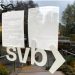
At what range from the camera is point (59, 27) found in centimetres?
758

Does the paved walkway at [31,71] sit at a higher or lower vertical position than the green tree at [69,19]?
lower

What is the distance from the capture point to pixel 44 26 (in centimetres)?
764

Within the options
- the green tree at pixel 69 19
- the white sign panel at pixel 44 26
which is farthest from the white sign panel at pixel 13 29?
the green tree at pixel 69 19

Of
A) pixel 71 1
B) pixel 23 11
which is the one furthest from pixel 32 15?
pixel 71 1

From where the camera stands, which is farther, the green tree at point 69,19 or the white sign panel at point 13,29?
the white sign panel at point 13,29

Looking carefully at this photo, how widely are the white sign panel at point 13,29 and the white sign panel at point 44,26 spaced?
0.17 meters

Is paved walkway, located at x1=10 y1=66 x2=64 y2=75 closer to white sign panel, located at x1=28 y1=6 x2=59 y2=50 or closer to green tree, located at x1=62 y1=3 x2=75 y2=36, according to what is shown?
white sign panel, located at x1=28 y1=6 x2=59 y2=50

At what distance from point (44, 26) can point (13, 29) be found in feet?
2.02

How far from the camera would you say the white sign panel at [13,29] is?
782cm

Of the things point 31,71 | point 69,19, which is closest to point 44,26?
point 69,19

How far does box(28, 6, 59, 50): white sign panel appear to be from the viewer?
24.8 feet

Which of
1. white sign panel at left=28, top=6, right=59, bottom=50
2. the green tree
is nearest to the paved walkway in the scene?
white sign panel at left=28, top=6, right=59, bottom=50

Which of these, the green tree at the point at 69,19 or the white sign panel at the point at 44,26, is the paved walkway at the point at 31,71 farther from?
the green tree at the point at 69,19

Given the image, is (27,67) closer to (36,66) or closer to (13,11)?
(36,66)
